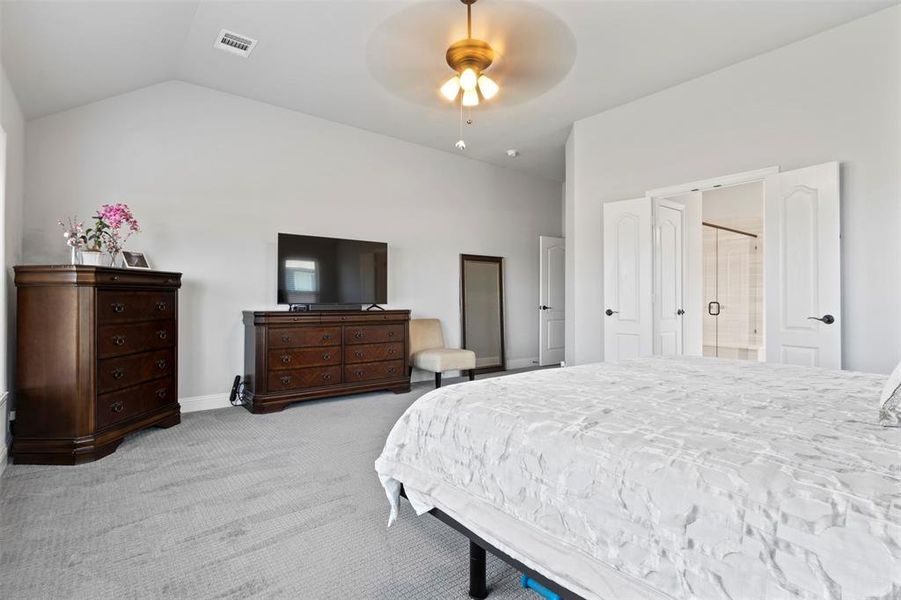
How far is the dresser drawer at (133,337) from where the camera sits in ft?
9.57

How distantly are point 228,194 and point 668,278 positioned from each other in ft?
14.3

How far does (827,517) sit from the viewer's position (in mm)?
750

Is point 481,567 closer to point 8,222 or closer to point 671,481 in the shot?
point 671,481

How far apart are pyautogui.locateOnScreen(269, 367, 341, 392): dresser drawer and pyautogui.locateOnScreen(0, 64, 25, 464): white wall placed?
1.72m

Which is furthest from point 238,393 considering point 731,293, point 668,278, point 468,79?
point 731,293

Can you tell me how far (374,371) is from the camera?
472 cm

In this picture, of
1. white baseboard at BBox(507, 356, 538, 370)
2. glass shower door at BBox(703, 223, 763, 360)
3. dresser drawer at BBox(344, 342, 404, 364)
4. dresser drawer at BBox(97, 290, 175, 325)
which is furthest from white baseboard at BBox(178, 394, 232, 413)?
glass shower door at BBox(703, 223, 763, 360)

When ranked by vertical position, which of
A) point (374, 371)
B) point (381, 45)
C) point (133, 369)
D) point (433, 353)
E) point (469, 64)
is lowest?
point (374, 371)

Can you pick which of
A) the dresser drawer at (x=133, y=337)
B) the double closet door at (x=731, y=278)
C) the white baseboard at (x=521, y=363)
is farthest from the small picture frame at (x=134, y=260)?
the white baseboard at (x=521, y=363)

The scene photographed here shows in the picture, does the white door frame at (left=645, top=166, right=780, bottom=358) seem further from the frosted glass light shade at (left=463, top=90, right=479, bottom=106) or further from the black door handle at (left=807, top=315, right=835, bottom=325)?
the frosted glass light shade at (left=463, top=90, right=479, bottom=106)

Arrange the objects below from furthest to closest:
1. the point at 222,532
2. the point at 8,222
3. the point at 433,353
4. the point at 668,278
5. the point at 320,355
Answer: the point at 433,353 < the point at 668,278 < the point at 320,355 < the point at 8,222 < the point at 222,532

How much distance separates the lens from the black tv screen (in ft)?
14.5

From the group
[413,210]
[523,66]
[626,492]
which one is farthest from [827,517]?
[413,210]

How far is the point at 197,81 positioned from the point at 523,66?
290 cm
